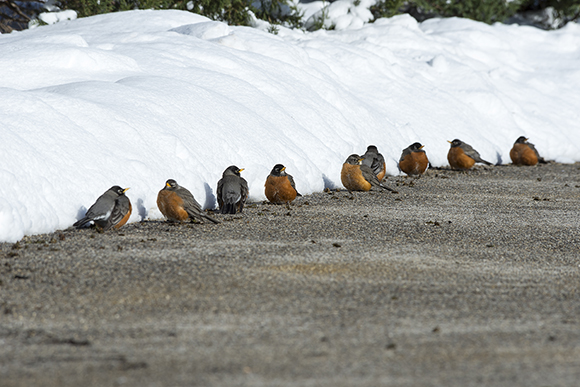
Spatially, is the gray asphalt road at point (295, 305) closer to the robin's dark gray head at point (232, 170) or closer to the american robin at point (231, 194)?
the american robin at point (231, 194)

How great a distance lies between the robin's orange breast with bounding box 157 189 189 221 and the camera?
7.73 meters

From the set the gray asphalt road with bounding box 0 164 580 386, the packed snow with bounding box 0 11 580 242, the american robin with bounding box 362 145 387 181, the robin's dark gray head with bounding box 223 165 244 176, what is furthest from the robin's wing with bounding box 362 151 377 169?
the gray asphalt road with bounding box 0 164 580 386

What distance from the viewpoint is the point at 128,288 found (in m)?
4.89

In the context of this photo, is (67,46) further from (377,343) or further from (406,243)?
(377,343)

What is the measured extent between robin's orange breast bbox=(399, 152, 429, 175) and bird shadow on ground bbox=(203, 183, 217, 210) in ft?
17.2

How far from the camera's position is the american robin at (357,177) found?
429 inches

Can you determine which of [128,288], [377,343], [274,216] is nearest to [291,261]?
[128,288]

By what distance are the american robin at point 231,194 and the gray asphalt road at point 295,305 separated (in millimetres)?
435

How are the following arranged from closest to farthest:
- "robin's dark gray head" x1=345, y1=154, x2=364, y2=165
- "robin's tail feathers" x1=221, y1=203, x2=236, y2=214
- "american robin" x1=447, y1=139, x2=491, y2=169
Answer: "robin's tail feathers" x1=221, y1=203, x2=236, y2=214 < "robin's dark gray head" x1=345, y1=154, x2=364, y2=165 < "american robin" x1=447, y1=139, x2=491, y2=169

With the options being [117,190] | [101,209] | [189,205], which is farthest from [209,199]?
[101,209]

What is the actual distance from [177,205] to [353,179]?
13.1ft

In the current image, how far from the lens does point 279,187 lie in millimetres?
9367

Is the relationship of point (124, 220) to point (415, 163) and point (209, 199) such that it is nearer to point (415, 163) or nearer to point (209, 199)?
point (209, 199)

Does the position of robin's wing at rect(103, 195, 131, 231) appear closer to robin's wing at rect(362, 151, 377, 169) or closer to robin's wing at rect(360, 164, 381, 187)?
robin's wing at rect(360, 164, 381, 187)
